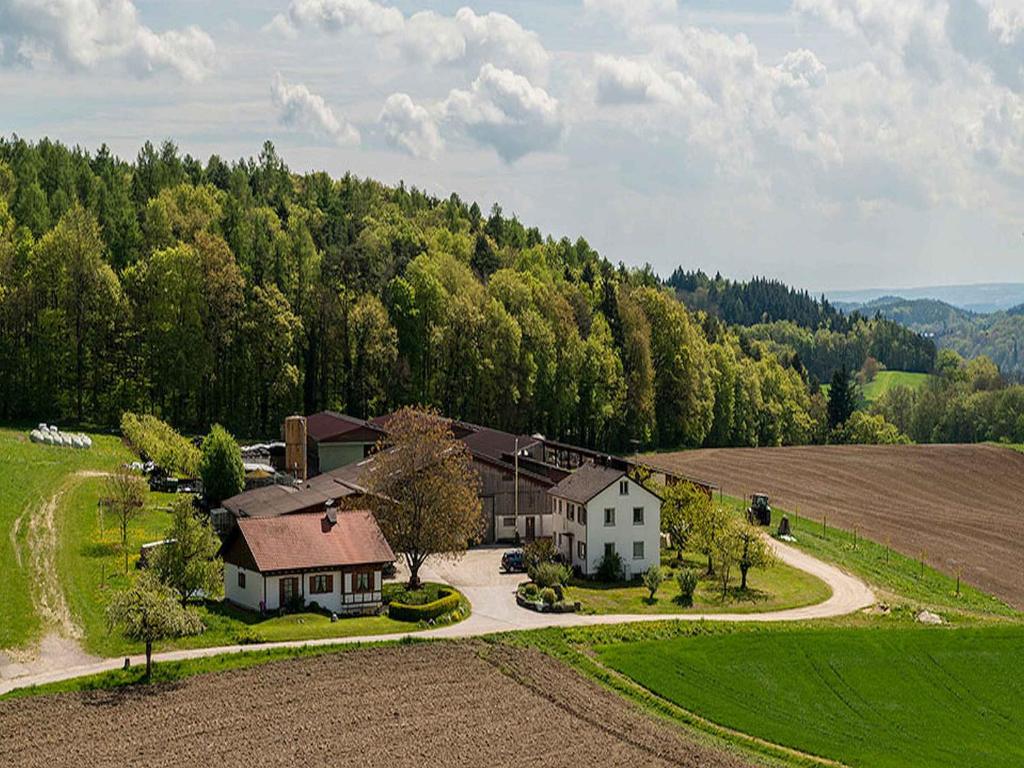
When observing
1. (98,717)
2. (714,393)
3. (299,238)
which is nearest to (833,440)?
(714,393)

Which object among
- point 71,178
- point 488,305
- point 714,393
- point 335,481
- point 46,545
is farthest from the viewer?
point 714,393

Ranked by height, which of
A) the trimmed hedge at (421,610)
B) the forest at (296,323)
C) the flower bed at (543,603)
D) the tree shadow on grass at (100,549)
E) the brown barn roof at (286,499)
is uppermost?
the forest at (296,323)

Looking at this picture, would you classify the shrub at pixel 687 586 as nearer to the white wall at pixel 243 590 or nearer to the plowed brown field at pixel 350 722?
the plowed brown field at pixel 350 722

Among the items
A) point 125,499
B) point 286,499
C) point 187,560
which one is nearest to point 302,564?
point 187,560

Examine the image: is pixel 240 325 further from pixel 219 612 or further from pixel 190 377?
pixel 219 612

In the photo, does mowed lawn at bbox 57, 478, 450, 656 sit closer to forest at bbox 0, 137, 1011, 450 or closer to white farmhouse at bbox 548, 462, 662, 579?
white farmhouse at bbox 548, 462, 662, 579

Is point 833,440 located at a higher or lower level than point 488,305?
lower

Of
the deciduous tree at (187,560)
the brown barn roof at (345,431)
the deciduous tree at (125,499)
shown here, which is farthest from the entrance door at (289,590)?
the brown barn roof at (345,431)
